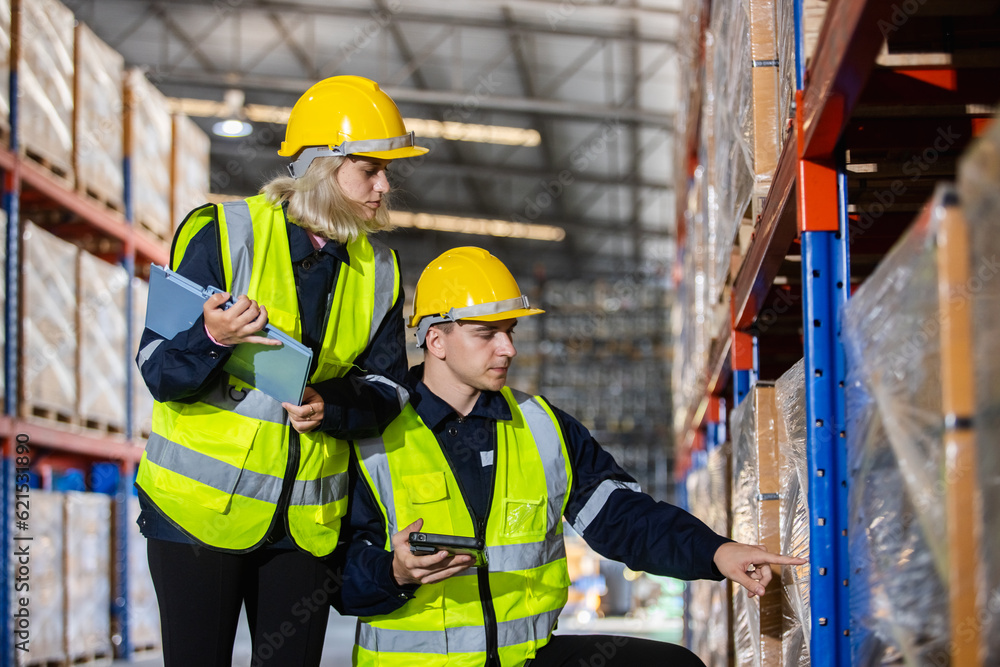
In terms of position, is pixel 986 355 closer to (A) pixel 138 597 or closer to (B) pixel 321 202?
(B) pixel 321 202

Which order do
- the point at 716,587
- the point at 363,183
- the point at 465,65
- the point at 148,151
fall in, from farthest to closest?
the point at 465,65 → the point at 148,151 → the point at 716,587 → the point at 363,183

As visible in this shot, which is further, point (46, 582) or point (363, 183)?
point (46, 582)

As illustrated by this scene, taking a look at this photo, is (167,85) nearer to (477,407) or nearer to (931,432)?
(477,407)

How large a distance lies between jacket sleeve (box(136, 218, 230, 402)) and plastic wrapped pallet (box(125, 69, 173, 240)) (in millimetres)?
5181

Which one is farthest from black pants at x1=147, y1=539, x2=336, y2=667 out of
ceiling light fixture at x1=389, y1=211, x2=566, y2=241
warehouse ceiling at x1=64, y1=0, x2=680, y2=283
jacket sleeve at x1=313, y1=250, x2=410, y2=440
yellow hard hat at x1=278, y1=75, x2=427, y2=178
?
ceiling light fixture at x1=389, y1=211, x2=566, y2=241

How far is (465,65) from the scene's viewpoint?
14977 millimetres

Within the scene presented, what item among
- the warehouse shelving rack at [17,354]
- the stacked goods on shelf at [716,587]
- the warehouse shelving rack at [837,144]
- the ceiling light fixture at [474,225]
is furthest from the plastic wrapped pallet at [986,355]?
the ceiling light fixture at [474,225]

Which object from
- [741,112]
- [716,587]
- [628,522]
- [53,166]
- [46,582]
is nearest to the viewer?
[628,522]

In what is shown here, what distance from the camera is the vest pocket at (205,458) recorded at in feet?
7.47

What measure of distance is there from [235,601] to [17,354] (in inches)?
147

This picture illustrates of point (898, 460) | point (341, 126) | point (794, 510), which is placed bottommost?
point (794, 510)

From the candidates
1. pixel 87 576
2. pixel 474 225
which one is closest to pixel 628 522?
pixel 87 576

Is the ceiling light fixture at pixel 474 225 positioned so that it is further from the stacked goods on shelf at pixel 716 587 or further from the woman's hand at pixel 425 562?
the woman's hand at pixel 425 562

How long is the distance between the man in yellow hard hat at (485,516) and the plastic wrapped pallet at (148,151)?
4906mm
